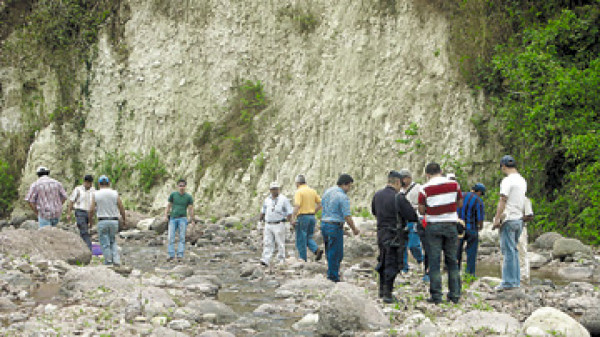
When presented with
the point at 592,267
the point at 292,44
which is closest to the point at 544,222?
the point at 592,267

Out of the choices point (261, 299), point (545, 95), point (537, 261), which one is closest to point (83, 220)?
point (261, 299)

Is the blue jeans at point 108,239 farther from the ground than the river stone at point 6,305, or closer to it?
farther from the ground

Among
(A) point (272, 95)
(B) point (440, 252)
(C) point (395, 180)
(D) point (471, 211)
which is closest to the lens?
(B) point (440, 252)

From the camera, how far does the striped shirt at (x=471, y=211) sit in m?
11.0

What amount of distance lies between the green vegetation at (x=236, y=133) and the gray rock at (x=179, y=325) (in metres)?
19.5

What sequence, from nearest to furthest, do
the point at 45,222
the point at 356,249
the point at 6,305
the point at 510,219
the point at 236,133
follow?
the point at 6,305 → the point at 510,219 → the point at 45,222 → the point at 356,249 → the point at 236,133

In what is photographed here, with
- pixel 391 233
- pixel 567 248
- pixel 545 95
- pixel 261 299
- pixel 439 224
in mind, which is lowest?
pixel 261 299

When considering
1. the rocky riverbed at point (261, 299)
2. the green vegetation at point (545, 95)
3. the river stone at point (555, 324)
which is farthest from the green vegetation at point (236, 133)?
the river stone at point (555, 324)

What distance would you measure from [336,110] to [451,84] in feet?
16.4

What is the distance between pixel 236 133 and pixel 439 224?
68.5ft

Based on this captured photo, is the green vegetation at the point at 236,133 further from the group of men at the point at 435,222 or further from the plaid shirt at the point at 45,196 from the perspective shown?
the group of men at the point at 435,222

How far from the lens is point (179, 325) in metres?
7.93

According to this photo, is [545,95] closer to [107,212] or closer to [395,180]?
[395,180]

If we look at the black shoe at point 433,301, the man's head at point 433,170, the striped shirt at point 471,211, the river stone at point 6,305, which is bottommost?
the black shoe at point 433,301
